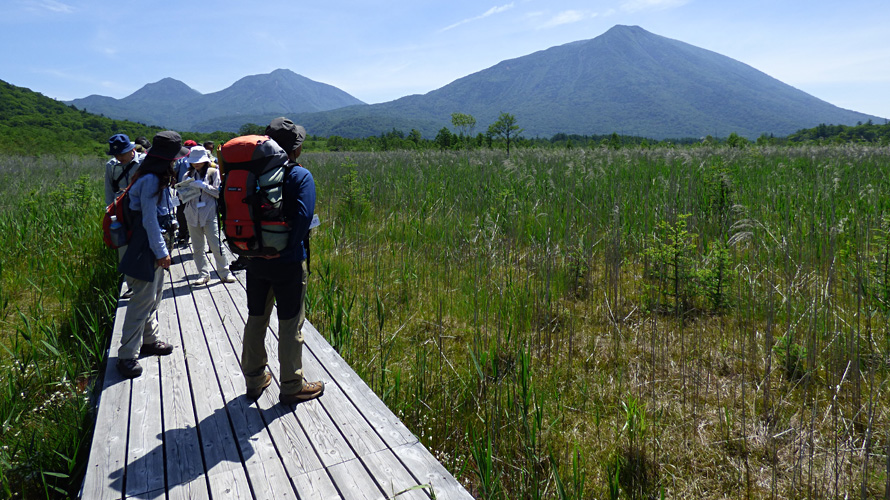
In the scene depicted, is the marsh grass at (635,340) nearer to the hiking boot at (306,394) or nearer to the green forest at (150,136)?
the hiking boot at (306,394)

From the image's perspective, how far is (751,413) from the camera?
286 centimetres

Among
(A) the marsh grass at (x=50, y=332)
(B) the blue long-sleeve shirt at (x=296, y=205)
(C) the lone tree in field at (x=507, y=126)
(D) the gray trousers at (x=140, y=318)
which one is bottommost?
(A) the marsh grass at (x=50, y=332)

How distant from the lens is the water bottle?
296 centimetres

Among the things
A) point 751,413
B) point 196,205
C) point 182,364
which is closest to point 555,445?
point 751,413

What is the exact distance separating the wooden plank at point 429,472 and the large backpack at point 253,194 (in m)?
1.21

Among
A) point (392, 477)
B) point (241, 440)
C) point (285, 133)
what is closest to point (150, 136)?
point (285, 133)

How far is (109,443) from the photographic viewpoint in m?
2.24

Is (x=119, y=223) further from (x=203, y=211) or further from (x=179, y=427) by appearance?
(x=203, y=211)

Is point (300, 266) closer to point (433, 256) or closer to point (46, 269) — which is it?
point (433, 256)

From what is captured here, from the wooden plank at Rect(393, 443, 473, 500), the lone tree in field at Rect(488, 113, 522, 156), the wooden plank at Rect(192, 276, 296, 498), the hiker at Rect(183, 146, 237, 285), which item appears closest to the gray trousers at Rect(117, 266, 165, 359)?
the wooden plank at Rect(192, 276, 296, 498)

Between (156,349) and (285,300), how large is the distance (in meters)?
1.42

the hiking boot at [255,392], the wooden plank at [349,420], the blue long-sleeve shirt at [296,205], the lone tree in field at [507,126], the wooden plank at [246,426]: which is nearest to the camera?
the wooden plank at [246,426]

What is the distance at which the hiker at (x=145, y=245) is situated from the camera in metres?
2.94

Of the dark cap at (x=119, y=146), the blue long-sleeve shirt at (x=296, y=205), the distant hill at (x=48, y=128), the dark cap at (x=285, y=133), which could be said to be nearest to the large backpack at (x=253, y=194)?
the blue long-sleeve shirt at (x=296, y=205)
